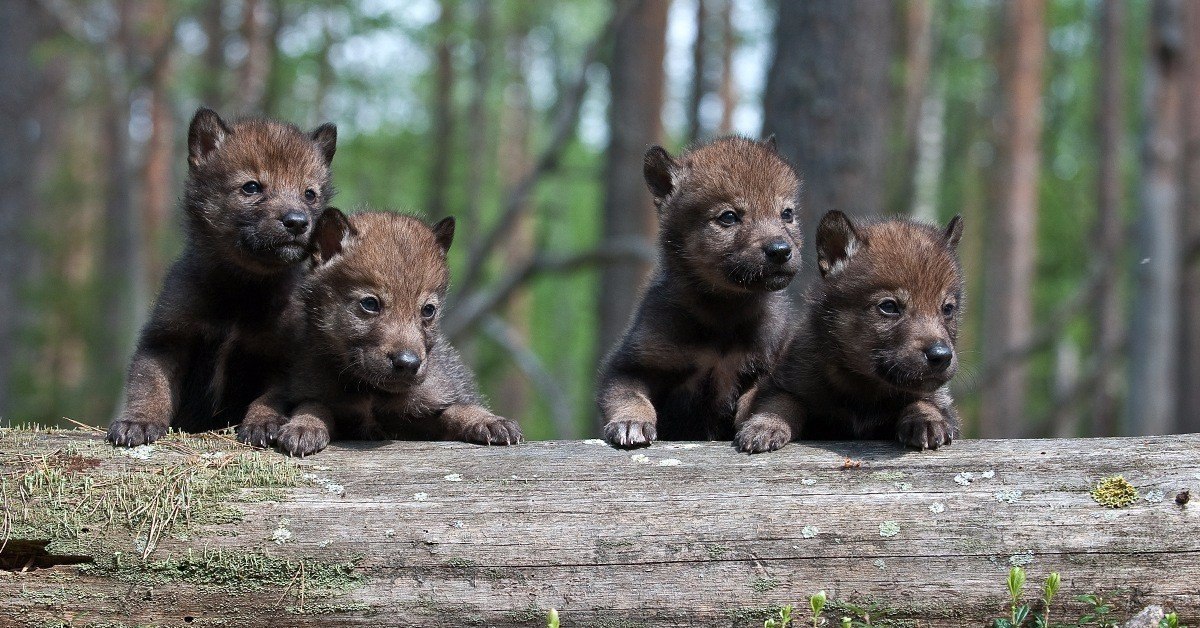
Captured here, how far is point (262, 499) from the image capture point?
4266 millimetres

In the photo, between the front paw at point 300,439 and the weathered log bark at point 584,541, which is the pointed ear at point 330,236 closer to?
the front paw at point 300,439

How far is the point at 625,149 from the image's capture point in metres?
14.6

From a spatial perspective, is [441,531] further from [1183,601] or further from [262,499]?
[1183,601]

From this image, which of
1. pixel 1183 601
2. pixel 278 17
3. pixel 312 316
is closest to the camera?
pixel 1183 601

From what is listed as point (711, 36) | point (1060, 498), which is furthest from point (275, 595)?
point (711, 36)

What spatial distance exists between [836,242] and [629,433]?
1417 mm

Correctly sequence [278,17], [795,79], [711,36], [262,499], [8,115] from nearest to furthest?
1. [262,499]
2. [795,79]
3. [8,115]
4. [278,17]
5. [711,36]

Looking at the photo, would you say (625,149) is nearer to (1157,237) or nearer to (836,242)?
(1157,237)

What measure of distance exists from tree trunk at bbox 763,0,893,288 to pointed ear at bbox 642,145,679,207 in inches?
111

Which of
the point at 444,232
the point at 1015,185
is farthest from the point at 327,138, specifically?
the point at 1015,185

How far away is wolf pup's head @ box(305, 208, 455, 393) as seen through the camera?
484 centimetres

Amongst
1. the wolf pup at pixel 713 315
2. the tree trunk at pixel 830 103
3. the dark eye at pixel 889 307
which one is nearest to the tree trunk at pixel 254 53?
the tree trunk at pixel 830 103

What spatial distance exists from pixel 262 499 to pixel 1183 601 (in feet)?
11.4

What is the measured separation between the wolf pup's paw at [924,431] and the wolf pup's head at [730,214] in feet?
3.21
